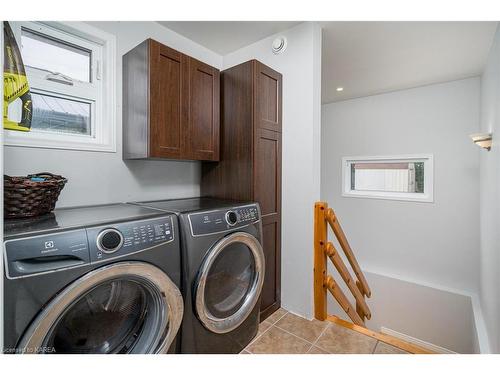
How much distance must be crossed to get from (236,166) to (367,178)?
2.71 meters

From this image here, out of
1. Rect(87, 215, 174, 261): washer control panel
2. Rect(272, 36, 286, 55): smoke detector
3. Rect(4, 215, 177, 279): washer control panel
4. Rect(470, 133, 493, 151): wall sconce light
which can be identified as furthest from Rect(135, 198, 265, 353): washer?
Rect(470, 133, 493, 151): wall sconce light

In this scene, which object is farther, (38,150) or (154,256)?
(38,150)

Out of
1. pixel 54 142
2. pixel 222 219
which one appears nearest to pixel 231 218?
pixel 222 219

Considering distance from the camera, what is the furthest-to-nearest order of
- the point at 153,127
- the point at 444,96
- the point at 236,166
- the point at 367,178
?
1. the point at 367,178
2. the point at 444,96
3. the point at 236,166
4. the point at 153,127

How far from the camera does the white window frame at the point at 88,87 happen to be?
4.67 feet

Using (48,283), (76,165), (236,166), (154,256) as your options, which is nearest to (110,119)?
(76,165)

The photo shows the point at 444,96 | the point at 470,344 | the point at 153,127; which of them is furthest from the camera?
the point at 444,96

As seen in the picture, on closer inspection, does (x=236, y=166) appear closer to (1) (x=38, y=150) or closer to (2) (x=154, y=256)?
(2) (x=154, y=256)

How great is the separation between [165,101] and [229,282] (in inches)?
47.3

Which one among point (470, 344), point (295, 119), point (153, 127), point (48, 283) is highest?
point (295, 119)

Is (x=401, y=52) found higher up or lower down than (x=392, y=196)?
higher up

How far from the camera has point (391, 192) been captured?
3.56 meters

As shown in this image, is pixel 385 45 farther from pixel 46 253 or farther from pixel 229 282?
pixel 46 253

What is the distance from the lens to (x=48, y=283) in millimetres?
796
